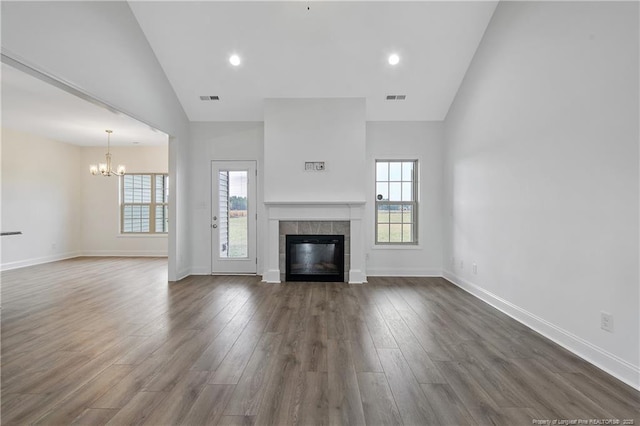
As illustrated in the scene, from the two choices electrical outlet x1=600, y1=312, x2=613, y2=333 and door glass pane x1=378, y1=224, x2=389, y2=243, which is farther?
door glass pane x1=378, y1=224, x2=389, y2=243

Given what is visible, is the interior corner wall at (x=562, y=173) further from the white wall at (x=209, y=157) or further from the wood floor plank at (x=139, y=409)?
the white wall at (x=209, y=157)

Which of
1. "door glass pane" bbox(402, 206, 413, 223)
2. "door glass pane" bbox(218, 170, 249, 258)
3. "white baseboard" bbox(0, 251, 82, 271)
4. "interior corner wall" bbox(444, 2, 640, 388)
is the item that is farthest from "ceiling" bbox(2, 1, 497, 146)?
"white baseboard" bbox(0, 251, 82, 271)

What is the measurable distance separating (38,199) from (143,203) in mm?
2043

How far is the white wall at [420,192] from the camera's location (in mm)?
5598

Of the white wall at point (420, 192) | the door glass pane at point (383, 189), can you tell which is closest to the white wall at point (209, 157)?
the white wall at point (420, 192)

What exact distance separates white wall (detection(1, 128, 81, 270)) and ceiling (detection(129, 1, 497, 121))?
4.07 metres

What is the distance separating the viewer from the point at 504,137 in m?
3.64

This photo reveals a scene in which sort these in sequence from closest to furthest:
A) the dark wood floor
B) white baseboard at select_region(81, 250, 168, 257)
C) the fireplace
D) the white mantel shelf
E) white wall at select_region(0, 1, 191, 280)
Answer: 1. the dark wood floor
2. white wall at select_region(0, 1, 191, 280)
3. the white mantel shelf
4. the fireplace
5. white baseboard at select_region(81, 250, 168, 257)

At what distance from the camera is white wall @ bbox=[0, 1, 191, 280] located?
266 cm

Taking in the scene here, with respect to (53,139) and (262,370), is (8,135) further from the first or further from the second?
(262,370)

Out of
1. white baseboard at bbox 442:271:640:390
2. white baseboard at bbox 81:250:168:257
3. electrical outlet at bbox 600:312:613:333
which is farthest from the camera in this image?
white baseboard at bbox 81:250:168:257

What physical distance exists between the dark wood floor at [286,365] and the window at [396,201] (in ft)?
5.83

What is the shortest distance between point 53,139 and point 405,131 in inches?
307

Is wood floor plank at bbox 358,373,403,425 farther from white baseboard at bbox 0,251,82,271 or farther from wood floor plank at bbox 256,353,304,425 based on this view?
white baseboard at bbox 0,251,82,271
